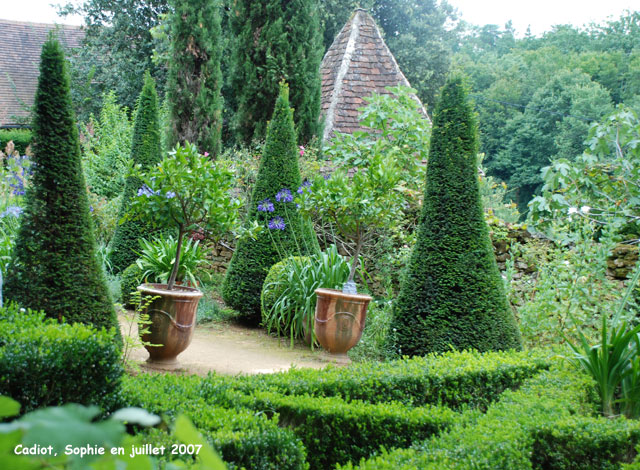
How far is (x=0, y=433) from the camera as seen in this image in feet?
1.29

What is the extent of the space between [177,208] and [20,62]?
19740 millimetres

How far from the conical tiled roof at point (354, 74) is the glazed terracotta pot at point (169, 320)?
8.05 metres

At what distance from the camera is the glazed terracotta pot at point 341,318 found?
572 centimetres

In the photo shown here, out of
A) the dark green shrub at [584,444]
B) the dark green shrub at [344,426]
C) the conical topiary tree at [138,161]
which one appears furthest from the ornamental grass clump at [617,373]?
the conical topiary tree at [138,161]

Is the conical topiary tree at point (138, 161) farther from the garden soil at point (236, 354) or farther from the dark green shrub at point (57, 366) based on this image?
the dark green shrub at point (57, 366)

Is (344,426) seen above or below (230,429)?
below

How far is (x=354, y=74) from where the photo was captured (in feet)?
43.3

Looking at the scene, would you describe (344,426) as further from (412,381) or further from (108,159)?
(108,159)

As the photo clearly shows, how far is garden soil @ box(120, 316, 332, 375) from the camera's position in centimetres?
536

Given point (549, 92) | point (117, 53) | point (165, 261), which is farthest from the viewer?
point (549, 92)

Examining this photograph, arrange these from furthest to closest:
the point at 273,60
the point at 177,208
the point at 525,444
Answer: the point at 273,60
the point at 177,208
the point at 525,444

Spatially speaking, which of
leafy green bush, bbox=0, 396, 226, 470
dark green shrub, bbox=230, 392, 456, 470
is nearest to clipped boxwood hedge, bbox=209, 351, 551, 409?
dark green shrub, bbox=230, 392, 456, 470

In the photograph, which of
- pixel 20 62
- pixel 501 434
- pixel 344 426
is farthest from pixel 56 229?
pixel 20 62

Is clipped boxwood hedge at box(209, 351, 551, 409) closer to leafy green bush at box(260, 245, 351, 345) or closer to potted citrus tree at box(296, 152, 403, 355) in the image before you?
potted citrus tree at box(296, 152, 403, 355)
